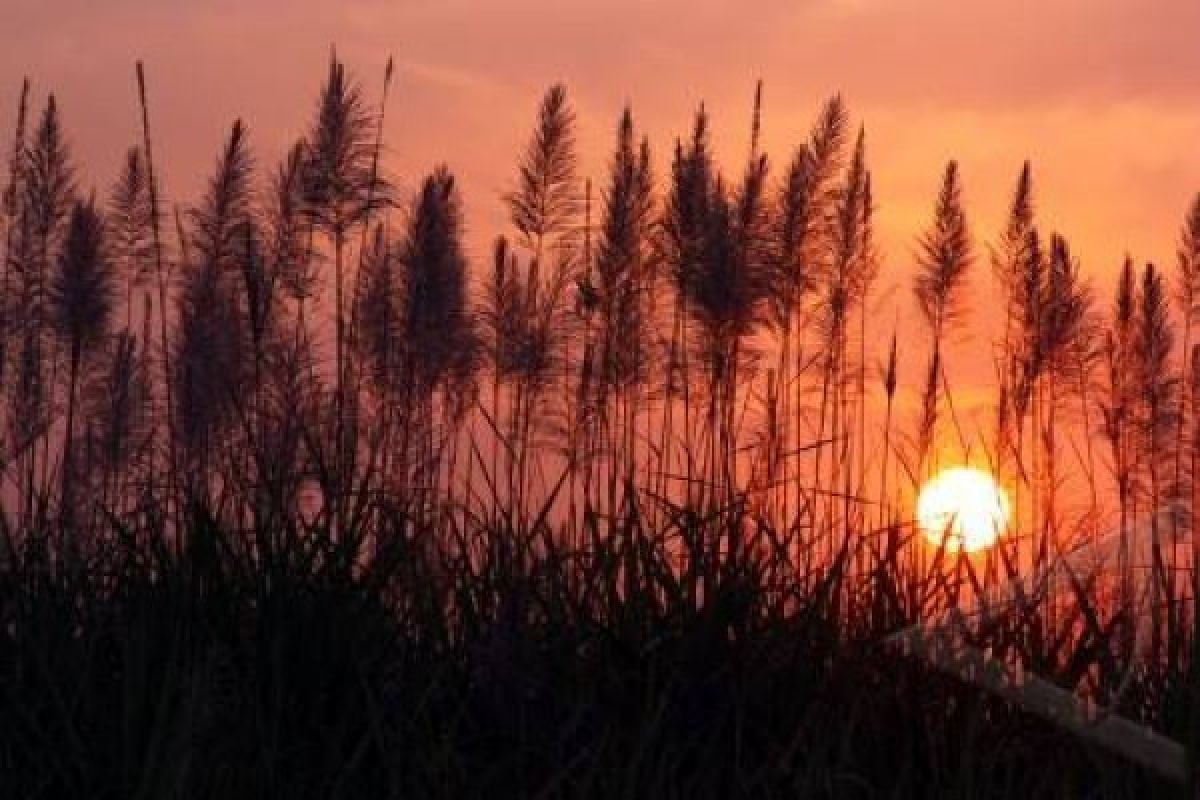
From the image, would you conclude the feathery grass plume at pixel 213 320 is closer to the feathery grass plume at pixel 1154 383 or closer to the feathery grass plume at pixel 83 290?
the feathery grass plume at pixel 83 290

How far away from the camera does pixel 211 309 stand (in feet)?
19.3

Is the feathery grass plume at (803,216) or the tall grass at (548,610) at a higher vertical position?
the feathery grass plume at (803,216)

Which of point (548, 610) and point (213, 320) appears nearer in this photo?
point (548, 610)

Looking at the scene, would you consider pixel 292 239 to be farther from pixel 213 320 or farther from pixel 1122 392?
pixel 1122 392

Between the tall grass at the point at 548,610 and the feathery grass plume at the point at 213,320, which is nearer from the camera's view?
the tall grass at the point at 548,610

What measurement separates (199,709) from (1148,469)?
4.59 meters

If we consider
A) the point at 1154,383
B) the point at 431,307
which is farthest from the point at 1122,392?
the point at 431,307

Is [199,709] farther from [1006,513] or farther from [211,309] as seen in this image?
[211,309]

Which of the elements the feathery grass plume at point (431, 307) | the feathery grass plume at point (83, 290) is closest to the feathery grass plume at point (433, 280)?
the feathery grass plume at point (431, 307)

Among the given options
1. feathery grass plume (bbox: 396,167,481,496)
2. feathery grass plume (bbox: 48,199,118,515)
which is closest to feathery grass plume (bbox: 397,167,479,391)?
feathery grass plume (bbox: 396,167,481,496)

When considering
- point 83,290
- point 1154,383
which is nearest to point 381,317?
point 83,290

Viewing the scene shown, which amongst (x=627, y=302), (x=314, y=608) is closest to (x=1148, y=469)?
(x=627, y=302)

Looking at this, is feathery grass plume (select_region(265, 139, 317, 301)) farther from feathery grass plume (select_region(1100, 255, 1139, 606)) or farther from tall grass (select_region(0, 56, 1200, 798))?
feathery grass plume (select_region(1100, 255, 1139, 606))

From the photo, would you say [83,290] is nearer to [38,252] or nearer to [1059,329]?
[38,252]
